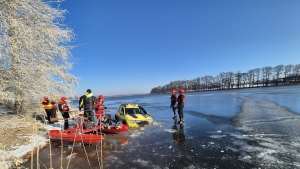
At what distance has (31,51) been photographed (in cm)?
1092

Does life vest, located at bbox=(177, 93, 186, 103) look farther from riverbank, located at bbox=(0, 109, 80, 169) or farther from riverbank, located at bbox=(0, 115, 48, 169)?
riverbank, located at bbox=(0, 115, 48, 169)

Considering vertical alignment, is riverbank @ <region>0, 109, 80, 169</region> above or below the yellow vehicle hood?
below

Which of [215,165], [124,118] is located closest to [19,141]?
[124,118]

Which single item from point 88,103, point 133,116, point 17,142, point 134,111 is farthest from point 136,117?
point 17,142

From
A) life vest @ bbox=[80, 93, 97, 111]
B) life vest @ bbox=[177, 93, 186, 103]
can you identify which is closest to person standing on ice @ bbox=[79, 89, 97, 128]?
life vest @ bbox=[80, 93, 97, 111]

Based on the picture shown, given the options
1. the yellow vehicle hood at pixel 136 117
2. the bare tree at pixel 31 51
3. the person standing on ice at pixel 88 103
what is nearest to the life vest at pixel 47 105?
the bare tree at pixel 31 51

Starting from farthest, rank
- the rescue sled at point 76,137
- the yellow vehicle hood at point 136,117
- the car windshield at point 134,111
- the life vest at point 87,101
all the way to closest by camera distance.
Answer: the car windshield at point 134,111
the yellow vehicle hood at point 136,117
the life vest at point 87,101
the rescue sled at point 76,137

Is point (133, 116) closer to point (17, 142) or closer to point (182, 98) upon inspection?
point (182, 98)

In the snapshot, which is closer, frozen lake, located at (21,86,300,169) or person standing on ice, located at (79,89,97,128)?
frozen lake, located at (21,86,300,169)

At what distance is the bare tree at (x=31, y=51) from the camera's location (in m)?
9.61

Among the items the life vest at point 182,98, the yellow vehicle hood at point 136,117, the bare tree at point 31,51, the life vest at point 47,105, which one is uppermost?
the bare tree at point 31,51

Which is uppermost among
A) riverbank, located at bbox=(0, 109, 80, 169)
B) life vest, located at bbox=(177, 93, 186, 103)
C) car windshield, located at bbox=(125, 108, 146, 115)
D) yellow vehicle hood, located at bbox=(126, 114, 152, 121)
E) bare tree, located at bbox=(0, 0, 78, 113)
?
bare tree, located at bbox=(0, 0, 78, 113)

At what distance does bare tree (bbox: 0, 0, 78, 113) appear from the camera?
31.5 ft

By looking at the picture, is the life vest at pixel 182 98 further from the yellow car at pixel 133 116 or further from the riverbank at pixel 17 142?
the riverbank at pixel 17 142
